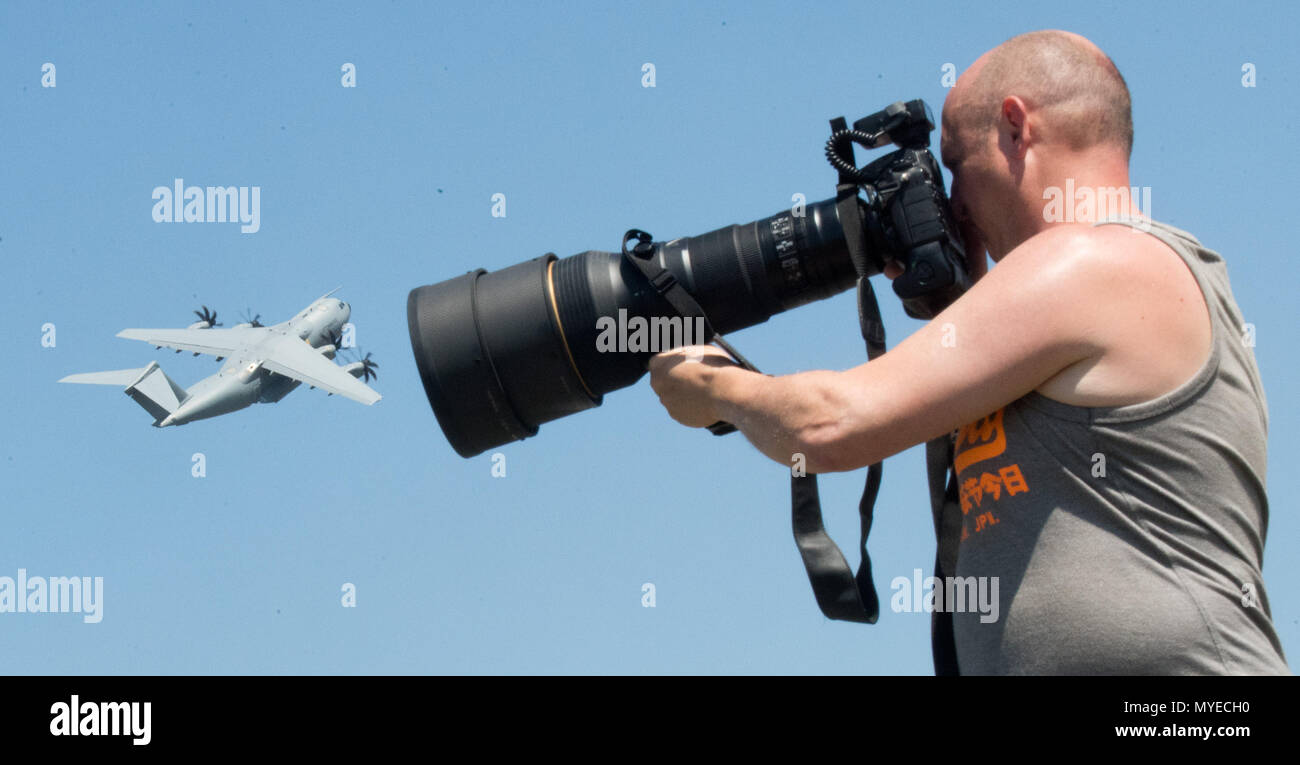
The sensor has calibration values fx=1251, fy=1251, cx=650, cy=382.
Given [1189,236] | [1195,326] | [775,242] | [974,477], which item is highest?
[775,242]

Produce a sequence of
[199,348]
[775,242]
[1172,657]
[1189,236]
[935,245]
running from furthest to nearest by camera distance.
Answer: [199,348] → [775,242] → [935,245] → [1189,236] → [1172,657]

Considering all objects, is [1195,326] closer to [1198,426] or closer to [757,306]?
[1198,426]

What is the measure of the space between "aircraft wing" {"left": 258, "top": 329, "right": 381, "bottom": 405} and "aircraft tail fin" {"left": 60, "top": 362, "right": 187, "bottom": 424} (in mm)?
4254

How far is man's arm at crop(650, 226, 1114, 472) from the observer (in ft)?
8.73

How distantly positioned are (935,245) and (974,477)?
0.71 meters

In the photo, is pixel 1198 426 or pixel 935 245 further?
pixel 935 245

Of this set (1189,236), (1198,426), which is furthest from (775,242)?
(1198,426)

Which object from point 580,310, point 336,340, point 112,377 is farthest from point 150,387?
point 580,310

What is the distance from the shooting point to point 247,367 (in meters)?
31.3

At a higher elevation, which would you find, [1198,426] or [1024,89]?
[1024,89]

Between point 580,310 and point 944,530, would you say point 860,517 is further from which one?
point 580,310

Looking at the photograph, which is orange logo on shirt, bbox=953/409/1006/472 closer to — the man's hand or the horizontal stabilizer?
the man's hand

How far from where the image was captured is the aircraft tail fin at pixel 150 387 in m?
33.3

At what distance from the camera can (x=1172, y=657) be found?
8.30 ft
